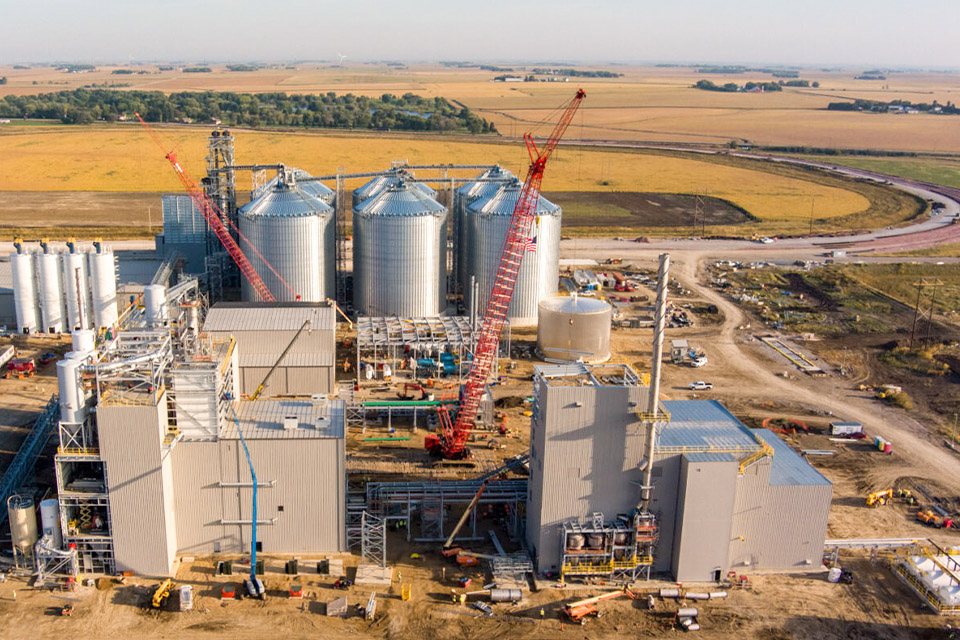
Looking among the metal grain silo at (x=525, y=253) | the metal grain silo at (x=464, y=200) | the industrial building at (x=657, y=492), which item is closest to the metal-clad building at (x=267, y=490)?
the industrial building at (x=657, y=492)

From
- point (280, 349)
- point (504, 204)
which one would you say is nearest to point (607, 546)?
point (280, 349)

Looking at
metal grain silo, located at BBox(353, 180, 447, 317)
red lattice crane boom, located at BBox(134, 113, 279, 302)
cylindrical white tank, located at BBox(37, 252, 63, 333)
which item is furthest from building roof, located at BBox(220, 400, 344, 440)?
cylindrical white tank, located at BBox(37, 252, 63, 333)

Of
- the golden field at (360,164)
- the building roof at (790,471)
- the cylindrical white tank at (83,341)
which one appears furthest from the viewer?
the golden field at (360,164)

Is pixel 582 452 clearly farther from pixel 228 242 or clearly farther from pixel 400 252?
pixel 228 242

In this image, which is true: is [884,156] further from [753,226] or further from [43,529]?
[43,529]

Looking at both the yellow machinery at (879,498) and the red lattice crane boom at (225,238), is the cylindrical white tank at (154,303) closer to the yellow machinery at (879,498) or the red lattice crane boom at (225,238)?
the red lattice crane boom at (225,238)

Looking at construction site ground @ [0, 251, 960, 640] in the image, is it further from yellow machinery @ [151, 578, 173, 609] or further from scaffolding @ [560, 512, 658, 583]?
scaffolding @ [560, 512, 658, 583]
